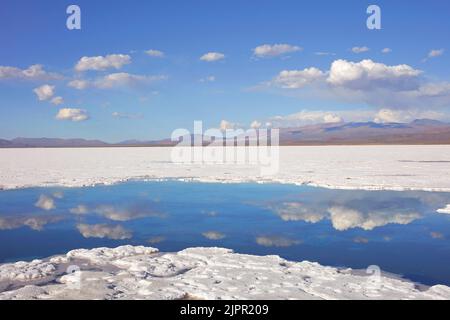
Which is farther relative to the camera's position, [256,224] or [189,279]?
[256,224]

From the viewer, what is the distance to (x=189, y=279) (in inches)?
250

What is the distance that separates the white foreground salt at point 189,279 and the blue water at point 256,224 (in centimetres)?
64

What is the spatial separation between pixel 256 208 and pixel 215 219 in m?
1.83

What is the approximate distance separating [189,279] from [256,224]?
426 cm

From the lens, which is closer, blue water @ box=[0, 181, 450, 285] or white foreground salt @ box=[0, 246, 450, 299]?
white foreground salt @ box=[0, 246, 450, 299]

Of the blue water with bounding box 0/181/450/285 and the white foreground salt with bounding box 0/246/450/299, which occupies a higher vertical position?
the blue water with bounding box 0/181/450/285

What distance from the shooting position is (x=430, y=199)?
1395 cm

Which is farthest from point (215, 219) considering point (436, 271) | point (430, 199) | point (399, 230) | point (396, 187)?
point (396, 187)

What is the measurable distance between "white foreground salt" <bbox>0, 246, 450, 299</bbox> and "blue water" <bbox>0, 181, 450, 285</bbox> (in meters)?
0.64

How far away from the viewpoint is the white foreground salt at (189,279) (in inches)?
225

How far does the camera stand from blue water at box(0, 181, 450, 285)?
7855 millimetres
